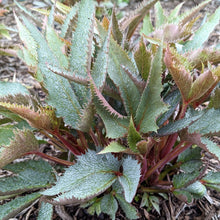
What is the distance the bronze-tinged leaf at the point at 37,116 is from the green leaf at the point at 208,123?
0.38 meters

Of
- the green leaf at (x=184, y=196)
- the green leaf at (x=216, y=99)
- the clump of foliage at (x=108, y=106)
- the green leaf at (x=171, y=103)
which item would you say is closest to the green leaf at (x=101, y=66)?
the clump of foliage at (x=108, y=106)

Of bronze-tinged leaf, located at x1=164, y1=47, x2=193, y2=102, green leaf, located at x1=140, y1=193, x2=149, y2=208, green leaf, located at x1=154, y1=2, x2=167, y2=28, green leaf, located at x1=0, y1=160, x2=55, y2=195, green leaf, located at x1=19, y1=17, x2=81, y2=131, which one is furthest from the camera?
green leaf, located at x1=154, y1=2, x2=167, y2=28

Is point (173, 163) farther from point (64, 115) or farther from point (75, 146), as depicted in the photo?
point (64, 115)

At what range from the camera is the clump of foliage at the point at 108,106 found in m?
0.64

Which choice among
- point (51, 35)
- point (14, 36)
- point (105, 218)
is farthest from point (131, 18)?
point (14, 36)

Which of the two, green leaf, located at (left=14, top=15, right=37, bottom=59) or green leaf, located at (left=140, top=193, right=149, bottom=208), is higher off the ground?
green leaf, located at (left=14, top=15, right=37, bottom=59)

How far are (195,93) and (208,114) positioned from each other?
126 millimetres

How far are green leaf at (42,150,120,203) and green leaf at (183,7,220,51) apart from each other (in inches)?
18.8

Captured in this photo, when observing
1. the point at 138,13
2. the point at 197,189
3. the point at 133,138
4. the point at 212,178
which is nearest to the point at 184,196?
the point at 197,189

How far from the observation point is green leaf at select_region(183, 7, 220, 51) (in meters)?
0.93

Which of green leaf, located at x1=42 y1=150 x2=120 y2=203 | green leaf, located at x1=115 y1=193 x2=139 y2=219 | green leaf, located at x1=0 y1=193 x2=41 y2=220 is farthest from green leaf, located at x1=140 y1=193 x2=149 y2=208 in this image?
green leaf, located at x1=0 y1=193 x2=41 y2=220

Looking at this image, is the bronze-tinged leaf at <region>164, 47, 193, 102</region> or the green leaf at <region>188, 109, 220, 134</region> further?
the green leaf at <region>188, 109, 220, 134</region>

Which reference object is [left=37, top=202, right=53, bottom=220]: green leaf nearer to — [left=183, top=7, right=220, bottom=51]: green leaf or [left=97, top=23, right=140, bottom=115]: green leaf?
[left=97, top=23, right=140, bottom=115]: green leaf

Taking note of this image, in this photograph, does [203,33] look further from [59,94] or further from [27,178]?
[27,178]
